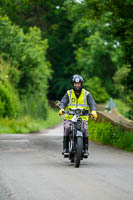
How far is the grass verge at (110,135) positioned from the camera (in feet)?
55.0

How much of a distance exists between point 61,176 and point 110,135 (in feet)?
27.6

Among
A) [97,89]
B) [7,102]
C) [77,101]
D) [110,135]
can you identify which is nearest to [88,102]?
[77,101]

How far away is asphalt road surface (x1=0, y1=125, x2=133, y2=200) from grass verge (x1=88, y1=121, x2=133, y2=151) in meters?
1.07

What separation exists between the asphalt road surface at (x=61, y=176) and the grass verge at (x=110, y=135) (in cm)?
107

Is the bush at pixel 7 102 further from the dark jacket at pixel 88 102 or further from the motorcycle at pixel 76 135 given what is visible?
the motorcycle at pixel 76 135

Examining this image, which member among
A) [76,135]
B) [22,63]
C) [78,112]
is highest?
[22,63]

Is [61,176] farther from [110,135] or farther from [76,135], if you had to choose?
[110,135]

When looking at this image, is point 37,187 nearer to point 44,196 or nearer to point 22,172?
point 44,196

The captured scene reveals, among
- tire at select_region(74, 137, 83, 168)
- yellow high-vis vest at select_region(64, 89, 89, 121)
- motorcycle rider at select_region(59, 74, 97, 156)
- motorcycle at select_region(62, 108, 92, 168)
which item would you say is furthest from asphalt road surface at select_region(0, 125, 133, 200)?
yellow high-vis vest at select_region(64, 89, 89, 121)

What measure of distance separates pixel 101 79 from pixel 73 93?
58.4 m

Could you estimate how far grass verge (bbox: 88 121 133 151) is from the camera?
1677cm

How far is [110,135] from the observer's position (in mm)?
18422

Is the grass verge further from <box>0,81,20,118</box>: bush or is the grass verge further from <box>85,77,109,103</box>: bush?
<box>85,77,109,103</box>: bush

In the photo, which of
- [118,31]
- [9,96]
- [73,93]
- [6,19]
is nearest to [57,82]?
[6,19]
